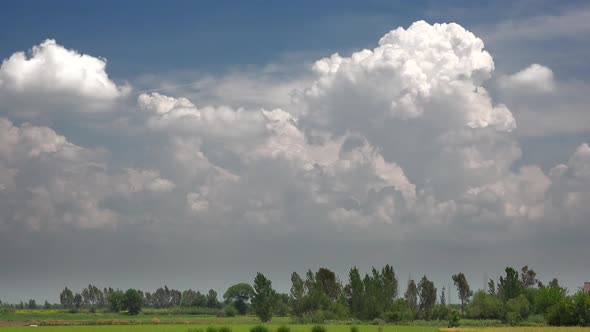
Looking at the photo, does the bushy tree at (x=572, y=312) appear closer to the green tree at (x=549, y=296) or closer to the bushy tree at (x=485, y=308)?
the green tree at (x=549, y=296)

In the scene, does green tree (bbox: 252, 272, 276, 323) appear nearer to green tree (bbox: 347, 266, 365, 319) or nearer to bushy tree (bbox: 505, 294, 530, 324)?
green tree (bbox: 347, 266, 365, 319)

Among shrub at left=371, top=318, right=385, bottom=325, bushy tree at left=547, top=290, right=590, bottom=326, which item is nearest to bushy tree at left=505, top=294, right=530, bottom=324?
shrub at left=371, top=318, right=385, bottom=325

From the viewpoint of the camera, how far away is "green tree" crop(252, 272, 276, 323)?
15962 centimetres

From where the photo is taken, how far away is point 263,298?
525 feet

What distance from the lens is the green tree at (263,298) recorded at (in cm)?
15962

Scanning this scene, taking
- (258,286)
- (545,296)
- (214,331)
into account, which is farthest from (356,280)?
(214,331)

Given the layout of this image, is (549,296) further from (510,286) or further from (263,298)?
(263,298)

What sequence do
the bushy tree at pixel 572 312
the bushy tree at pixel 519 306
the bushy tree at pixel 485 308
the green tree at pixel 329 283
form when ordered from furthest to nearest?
the green tree at pixel 329 283
the bushy tree at pixel 485 308
the bushy tree at pixel 519 306
the bushy tree at pixel 572 312

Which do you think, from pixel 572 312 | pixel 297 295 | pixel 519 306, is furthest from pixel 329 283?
pixel 572 312

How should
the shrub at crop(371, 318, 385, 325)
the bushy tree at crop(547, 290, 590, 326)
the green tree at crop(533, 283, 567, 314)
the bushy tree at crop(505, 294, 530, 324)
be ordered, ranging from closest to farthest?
1. the bushy tree at crop(547, 290, 590, 326)
2. the green tree at crop(533, 283, 567, 314)
3. the shrub at crop(371, 318, 385, 325)
4. the bushy tree at crop(505, 294, 530, 324)

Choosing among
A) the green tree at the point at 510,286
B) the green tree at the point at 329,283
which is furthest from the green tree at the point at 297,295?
the green tree at the point at 510,286

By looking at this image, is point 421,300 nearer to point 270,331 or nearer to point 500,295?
point 500,295

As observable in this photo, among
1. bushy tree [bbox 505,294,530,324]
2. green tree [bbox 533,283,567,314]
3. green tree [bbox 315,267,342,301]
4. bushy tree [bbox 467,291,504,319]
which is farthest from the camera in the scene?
green tree [bbox 315,267,342,301]

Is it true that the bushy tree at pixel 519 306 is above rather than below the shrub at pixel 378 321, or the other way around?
above
